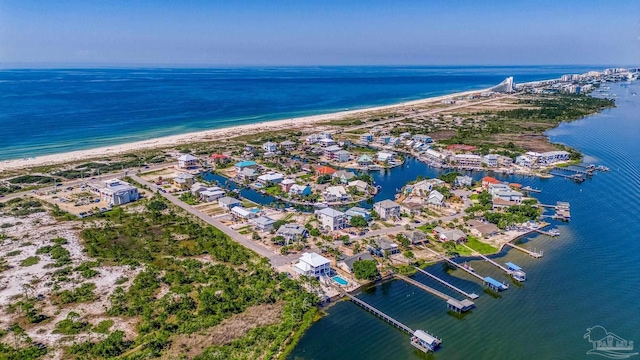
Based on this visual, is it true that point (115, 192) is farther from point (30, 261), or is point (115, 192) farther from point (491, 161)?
point (491, 161)

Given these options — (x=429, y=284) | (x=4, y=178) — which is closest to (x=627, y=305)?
(x=429, y=284)

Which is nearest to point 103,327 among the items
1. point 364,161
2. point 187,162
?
point 187,162

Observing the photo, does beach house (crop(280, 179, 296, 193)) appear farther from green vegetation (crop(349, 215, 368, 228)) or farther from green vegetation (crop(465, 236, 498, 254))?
green vegetation (crop(465, 236, 498, 254))

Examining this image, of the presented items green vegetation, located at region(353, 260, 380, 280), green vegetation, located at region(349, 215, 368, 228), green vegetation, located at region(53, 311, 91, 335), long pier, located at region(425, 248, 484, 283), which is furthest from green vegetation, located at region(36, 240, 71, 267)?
long pier, located at region(425, 248, 484, 283)

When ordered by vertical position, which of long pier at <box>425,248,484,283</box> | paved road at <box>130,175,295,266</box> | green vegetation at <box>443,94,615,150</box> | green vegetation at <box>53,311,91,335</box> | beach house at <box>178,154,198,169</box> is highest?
green vegetation at <box>443,94,615,150</box>

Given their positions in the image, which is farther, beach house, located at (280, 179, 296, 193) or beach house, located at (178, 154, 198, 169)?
beach house, located at (178, 154, 198, 169)

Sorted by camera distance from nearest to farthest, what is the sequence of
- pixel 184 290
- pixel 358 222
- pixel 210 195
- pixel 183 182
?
pixel 184 290, pixel 358 222, pixel 210 195, pixel 183 182

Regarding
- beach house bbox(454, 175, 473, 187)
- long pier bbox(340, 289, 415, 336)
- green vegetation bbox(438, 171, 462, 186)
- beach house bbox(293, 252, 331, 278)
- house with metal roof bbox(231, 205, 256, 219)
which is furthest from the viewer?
green vegetation bbox(438, 171, 462, 186)
